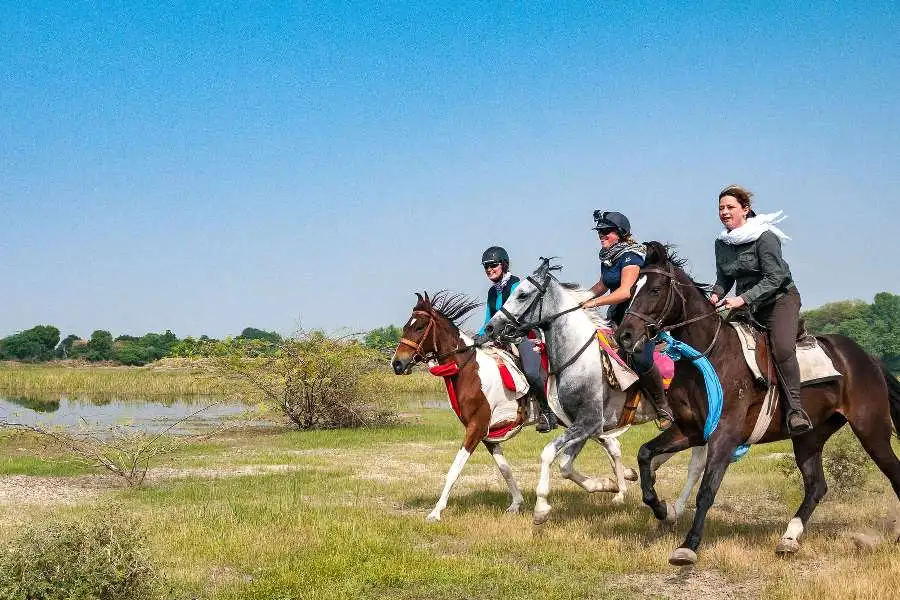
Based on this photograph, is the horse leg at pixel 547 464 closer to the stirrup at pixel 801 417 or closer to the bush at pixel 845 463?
the stirrup at pixel 801 417

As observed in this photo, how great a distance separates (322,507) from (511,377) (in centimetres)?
294

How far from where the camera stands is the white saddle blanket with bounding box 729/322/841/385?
711 centimetres

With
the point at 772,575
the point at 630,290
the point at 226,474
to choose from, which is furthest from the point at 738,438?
the point at 226,474

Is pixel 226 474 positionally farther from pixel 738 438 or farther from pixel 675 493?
pixel 738 438

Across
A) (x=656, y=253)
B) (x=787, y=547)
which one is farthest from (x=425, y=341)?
(x=787, y=547)

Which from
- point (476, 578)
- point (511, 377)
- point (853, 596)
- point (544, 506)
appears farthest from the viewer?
point (511, 377)

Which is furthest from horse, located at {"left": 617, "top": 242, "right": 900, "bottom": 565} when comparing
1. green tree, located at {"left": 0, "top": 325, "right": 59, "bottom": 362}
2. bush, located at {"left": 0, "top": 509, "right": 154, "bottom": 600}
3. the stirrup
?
green tree, located at {"left": 0, "top": 325, "right": 59, "bottom": 362}

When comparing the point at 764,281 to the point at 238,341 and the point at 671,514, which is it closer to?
the point at 671,514

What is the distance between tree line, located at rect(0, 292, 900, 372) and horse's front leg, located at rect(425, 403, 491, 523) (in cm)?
394

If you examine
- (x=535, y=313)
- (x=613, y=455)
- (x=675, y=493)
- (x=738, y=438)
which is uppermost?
(x=535, y=313)

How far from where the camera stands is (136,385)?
38.8m

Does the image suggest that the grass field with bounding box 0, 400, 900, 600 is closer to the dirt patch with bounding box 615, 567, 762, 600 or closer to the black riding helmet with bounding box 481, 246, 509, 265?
the dirt patch with bounding box 615, 567, 762, 600

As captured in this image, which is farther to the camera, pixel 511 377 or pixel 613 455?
pixel 613 455

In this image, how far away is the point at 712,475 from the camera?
6.63 metres
